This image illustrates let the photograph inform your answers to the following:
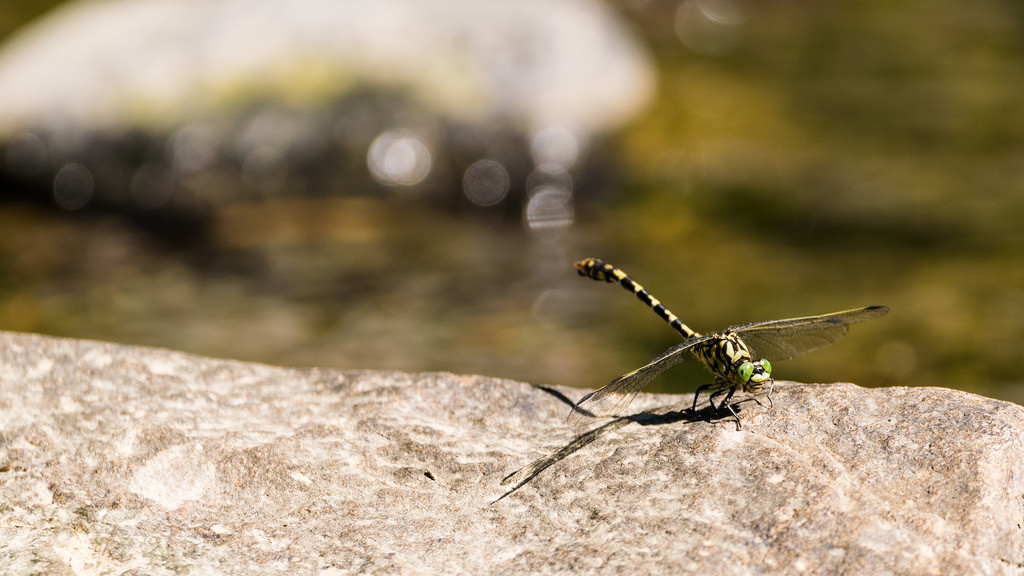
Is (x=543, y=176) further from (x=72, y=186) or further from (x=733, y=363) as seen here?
(x=733, y=363)

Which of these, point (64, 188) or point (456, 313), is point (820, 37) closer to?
point (456, 313)

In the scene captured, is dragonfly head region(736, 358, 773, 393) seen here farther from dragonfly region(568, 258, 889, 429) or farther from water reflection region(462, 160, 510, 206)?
water reflection region(462, 160, 510, 206)

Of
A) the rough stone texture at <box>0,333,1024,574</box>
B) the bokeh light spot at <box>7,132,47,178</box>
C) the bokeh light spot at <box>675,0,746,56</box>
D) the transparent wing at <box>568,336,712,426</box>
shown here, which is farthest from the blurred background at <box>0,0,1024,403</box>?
the rough stone texture at <box>0,333,1024,574</box>

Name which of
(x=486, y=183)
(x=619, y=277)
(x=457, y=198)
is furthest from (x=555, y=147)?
(x=619, y=277)

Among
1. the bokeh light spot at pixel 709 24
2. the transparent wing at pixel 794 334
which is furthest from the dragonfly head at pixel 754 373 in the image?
the bokeh light spot at pixel 709 24

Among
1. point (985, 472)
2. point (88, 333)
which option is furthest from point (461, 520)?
point (88, 333)

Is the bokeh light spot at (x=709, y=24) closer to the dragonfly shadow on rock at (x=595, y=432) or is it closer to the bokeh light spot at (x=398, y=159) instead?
the bokeh light spot at (x=398, y=159)
